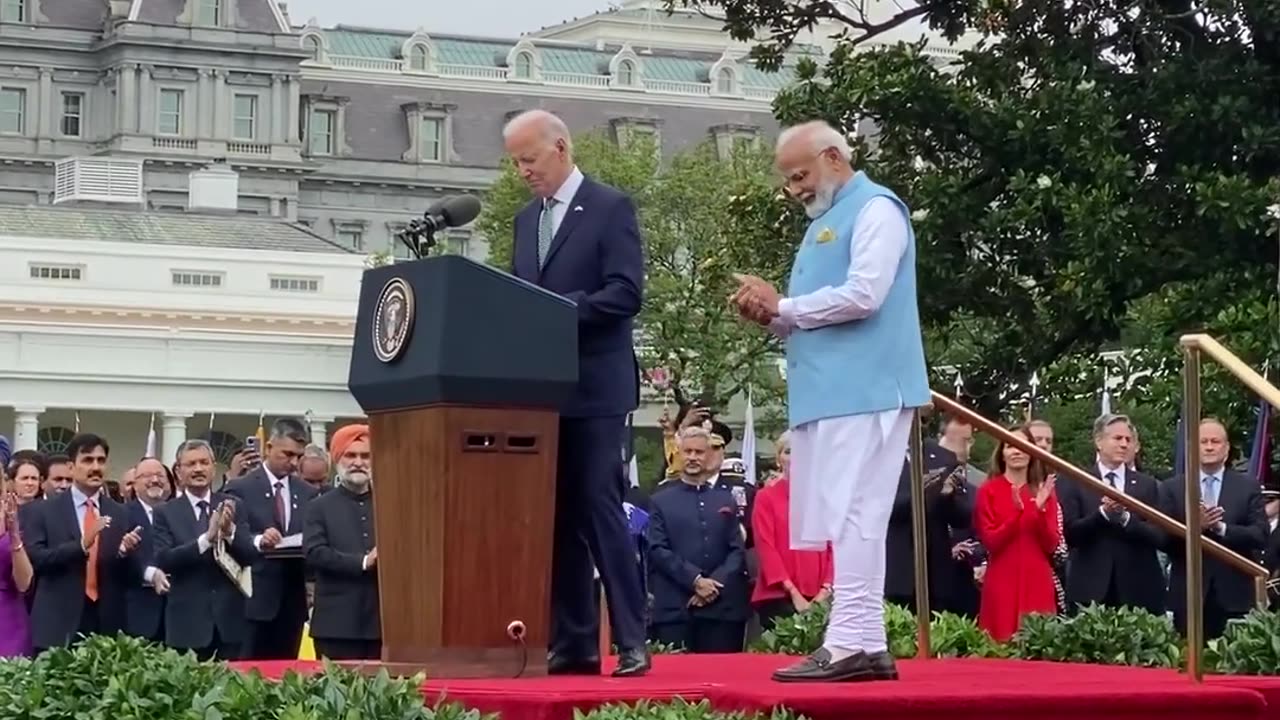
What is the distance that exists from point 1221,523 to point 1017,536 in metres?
0.91

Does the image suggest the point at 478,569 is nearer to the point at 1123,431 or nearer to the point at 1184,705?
the point at 1184,705

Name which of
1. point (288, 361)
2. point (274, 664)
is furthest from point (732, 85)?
point (274, 664)

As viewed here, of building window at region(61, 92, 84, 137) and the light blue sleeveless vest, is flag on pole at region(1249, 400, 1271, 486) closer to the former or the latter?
the light blue sleeveless vest

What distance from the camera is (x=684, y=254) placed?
78.7 metres

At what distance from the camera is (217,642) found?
14.0m

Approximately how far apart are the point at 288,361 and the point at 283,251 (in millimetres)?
12014

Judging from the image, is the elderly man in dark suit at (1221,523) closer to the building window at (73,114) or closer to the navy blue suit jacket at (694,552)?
the navy blue suit jacket at (694,552)

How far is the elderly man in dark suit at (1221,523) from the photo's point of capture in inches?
520

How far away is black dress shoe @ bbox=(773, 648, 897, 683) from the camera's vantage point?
8.45 meters

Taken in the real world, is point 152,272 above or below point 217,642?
above

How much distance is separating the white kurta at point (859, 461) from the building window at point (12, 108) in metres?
103

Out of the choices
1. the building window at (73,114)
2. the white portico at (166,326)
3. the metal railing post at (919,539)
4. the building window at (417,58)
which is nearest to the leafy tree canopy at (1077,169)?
the metal railing post at (919,539)

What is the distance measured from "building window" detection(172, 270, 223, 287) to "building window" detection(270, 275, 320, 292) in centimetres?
142

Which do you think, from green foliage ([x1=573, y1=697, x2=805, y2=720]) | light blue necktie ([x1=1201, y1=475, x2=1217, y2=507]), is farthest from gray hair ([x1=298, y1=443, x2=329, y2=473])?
green foliage ([x1=573, y1=697, x2=805, y2=720])
